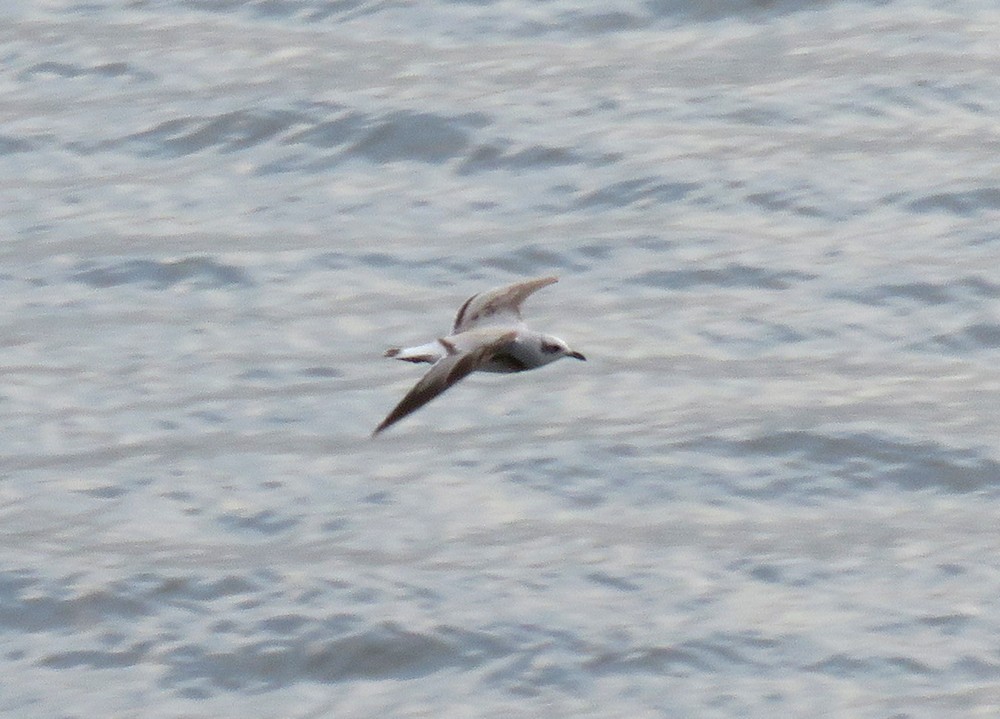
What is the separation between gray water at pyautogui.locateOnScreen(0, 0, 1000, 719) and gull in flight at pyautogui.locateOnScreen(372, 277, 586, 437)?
55.1 inches

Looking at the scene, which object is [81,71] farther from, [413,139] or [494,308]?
[494,308]

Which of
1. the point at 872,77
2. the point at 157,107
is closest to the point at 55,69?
the point at 157,107

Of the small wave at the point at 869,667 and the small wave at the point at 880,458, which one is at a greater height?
the small wave at the point at 880,458

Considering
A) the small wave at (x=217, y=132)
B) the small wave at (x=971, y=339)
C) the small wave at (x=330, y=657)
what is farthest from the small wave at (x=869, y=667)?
the small wave at (x=217, y=132)

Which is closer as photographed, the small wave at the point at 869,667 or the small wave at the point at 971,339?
the small wave at the point at 869,667

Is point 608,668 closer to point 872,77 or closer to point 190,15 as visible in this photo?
point 872,77

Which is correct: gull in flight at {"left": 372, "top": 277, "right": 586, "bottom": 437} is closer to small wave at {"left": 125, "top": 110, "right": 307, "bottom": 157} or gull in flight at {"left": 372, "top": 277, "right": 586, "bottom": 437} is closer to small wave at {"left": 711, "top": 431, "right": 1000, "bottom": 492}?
small wave at {"left": 711, "top": 431, "right": 1000, "bottom": 492}

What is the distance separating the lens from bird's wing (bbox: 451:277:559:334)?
33.6 feet

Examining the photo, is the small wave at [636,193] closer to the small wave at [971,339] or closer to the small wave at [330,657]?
the small wave at [971,339]

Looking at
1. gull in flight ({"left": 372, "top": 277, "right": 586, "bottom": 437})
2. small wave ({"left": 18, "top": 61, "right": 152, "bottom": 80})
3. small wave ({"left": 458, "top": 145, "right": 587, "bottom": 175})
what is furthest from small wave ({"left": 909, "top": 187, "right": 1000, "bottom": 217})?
small wave ({"left": 18, "top": 61, "right": 152, "bottom": 80})

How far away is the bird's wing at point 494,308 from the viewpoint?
403 inches

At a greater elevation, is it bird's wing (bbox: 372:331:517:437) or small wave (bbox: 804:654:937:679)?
bird's wing (bbox: 372:331:517:437)

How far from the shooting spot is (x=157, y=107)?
54.1 feet

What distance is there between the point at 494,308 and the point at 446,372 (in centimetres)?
143
